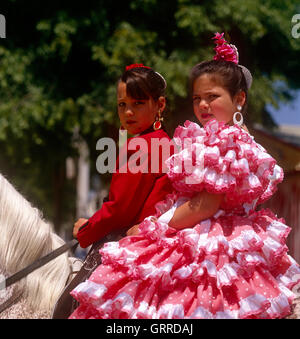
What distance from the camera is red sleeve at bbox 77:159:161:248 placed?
221 centimetres

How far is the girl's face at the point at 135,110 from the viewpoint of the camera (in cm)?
237

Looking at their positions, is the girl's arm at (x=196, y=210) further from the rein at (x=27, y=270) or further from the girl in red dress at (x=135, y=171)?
the rein at (x=27, y=270)

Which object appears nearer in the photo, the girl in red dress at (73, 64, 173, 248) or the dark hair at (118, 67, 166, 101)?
the girl in red dress at (73, 64, 173, 248)

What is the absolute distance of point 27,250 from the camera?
2.54m

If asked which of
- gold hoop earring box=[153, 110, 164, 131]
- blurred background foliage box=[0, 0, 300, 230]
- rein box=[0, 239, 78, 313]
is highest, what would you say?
blurred background foliage box=[0, 0, 300, 230]

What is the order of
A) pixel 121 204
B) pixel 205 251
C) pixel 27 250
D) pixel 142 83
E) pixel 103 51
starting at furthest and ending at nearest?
pixel 103 51 < pixel 27 250 < pixel 142 83 < pixel 121 204 < pixel 205 251

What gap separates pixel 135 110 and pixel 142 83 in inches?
5.1

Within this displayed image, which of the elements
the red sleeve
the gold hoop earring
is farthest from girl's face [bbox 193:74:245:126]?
the red sleeve

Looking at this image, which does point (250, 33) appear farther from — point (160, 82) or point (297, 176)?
point (160, 82)

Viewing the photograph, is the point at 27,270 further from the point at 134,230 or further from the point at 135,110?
the point at 135,110

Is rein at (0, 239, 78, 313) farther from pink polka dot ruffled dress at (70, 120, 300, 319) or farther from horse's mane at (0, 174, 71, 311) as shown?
pink polka dot ruffled dress at (70, 120, 300, 319)

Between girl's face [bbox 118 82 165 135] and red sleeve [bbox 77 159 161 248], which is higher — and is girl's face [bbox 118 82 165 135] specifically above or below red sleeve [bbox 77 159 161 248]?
above

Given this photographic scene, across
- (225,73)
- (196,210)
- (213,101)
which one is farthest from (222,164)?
(225,73)

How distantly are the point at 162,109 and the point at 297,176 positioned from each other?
780cm
